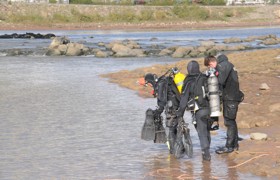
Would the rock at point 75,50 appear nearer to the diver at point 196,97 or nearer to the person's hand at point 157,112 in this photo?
the person's hand at point 157,112

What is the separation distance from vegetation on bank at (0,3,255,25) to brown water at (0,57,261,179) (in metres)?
96.3

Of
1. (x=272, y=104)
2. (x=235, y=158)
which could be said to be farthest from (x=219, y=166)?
(x=272, y=104)

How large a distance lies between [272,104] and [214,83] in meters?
7.40

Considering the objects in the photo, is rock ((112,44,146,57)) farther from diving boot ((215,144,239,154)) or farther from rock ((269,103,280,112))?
diving boot ((215,144,239,154))

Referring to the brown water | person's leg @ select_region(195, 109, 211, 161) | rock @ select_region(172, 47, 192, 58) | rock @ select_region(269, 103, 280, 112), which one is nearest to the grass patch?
rock @ select_region(172, 47, 192, 58)

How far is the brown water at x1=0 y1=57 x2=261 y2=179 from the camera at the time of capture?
1249cm

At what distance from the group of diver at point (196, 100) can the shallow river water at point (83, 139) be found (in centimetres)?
42

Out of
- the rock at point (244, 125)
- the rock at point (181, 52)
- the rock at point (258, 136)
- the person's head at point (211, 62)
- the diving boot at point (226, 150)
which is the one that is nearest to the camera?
the person's head at point (211, 62)

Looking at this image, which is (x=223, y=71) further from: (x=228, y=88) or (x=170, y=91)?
(x=170, y=91)

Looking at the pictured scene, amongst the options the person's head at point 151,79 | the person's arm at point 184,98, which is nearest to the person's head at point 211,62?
the person's arm at point 184,98

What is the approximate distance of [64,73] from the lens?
35500 millimetres

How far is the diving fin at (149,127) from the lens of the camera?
13.3 meters

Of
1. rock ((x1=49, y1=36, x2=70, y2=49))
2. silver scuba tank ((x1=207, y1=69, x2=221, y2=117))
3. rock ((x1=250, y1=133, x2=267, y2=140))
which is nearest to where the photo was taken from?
silver scuba tank ((x1=207, y1=69, x2=221, y2=117))

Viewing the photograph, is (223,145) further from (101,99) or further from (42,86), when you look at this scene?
(42,86)
